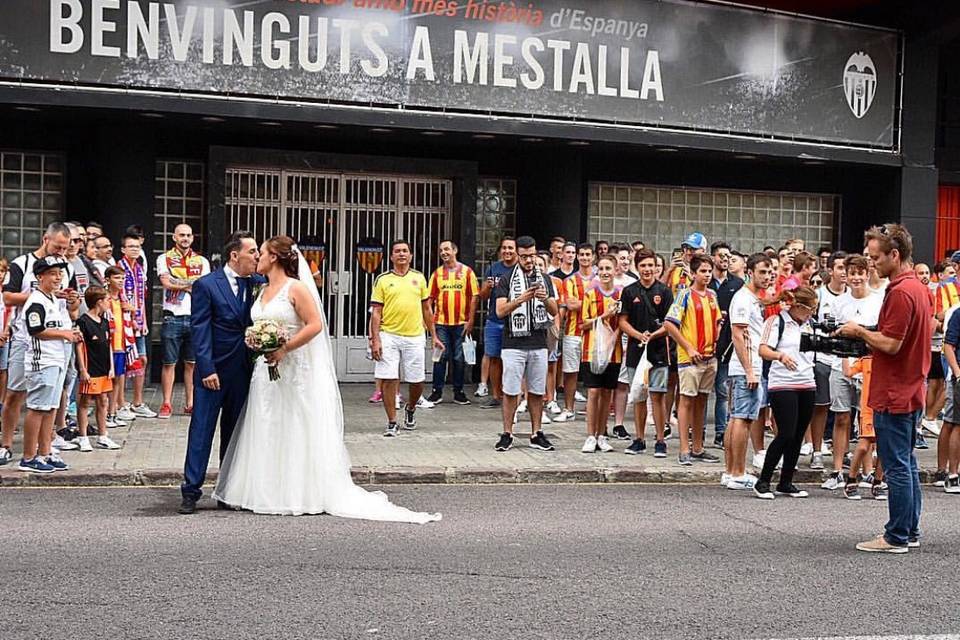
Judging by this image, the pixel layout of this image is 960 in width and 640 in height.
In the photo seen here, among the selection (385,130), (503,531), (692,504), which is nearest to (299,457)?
(503,531)

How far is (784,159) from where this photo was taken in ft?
60.6

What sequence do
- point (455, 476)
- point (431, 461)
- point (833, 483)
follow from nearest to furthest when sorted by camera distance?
point (455, 476) → point (833, 483) → point (431, 461)

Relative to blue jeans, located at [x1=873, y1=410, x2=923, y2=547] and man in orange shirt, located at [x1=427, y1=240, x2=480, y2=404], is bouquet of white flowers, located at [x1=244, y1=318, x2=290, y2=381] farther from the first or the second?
man in orange shirt, located at [x1=427, y1=240, x2=480, y2=404]

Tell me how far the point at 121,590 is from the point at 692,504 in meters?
4.95

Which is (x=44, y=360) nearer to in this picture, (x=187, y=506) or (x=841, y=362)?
(x=187, y=506)

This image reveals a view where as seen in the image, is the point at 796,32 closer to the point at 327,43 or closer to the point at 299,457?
the point at 327,43

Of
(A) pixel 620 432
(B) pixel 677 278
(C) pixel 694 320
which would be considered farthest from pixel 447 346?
(C) pixel 694 320

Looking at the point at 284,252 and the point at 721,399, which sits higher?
the point at 284,252

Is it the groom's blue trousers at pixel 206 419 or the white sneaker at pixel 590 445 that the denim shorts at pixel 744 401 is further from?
the groom's blue trousers at pixel 206 419

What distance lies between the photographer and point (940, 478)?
11.6 meters

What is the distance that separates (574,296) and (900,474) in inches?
274

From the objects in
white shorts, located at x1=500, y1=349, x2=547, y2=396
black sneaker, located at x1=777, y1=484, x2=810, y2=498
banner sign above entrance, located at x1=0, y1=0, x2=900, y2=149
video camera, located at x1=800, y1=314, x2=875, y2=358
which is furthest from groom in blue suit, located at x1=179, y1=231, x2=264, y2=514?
banner sign above entrance, located at x1=0, y1=0, x2=900, y2=149

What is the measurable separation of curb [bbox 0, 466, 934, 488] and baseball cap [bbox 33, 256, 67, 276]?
5.53 feet

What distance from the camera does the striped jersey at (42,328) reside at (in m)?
10.6
